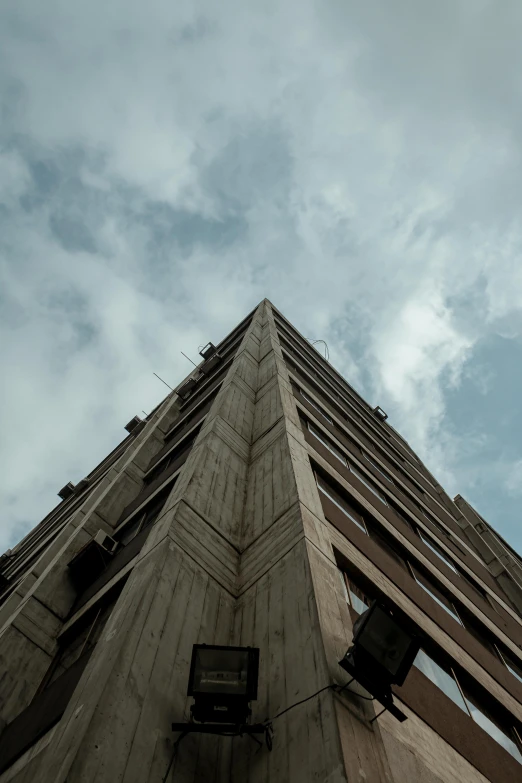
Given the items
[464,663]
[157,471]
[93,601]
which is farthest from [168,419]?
[464,663]

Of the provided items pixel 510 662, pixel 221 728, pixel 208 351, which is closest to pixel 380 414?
pixel 208 351

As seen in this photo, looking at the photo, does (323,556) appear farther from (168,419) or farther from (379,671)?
(168,419)

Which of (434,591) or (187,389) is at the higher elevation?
(187,389)

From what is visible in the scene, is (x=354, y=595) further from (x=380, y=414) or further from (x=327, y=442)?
(x=380, y=414)

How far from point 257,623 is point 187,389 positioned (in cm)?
1776

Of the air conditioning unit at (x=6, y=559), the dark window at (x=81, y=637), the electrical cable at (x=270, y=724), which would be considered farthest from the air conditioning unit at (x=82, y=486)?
the electrical cable at (x=270, y=724)

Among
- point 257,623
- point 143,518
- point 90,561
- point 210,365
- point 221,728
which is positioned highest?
point 210,365

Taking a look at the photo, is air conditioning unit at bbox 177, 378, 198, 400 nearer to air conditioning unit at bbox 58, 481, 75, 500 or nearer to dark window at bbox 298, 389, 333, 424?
dark window at bbox 298, 389, 333, 424

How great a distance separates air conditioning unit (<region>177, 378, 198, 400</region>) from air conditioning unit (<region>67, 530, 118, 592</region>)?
1191 cm

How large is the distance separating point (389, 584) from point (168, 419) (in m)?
12.7

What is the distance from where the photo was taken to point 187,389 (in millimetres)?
23359

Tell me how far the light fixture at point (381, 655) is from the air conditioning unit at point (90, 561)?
295 inches

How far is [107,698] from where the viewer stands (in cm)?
455

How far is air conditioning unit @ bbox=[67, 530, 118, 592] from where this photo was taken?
1105cm
